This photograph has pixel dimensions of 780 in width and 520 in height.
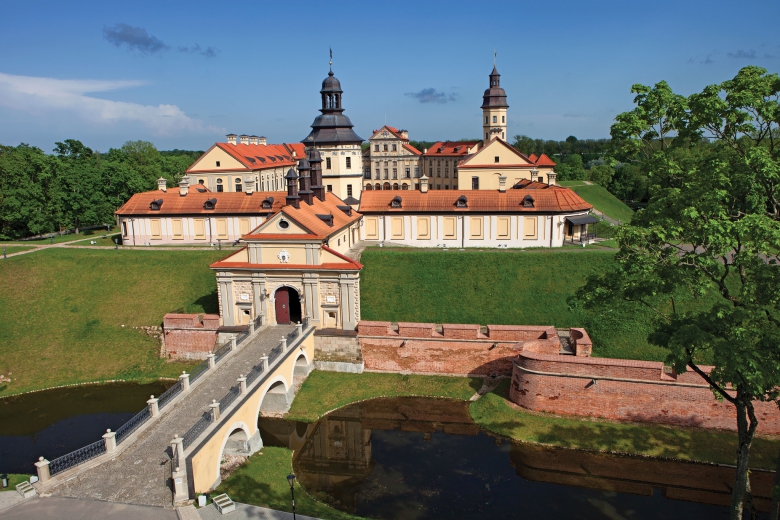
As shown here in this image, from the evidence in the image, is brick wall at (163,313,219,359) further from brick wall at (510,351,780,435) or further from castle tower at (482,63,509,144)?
castle tower at (482,63,509,144)

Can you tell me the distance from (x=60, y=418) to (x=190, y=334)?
635 cm

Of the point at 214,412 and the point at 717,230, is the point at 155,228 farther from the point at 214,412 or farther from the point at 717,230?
the point at 717,230

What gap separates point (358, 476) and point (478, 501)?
413cm

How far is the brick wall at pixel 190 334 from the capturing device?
26.9 m

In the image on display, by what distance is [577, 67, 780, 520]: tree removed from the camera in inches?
452

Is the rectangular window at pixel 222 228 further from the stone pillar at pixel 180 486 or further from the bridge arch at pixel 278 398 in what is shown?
the stone pillar at pixel 180 486

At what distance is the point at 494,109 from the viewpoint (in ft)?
175

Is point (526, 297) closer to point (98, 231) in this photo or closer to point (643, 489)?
point (643, 489)

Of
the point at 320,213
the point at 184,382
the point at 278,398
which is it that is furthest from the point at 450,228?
the point at 184,382

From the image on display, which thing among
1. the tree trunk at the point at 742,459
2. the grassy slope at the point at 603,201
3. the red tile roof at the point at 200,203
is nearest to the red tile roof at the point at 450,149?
the grassy slope at the point at 603,201

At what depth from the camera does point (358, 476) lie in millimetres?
18891

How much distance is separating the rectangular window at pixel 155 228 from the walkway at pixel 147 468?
19763 mm

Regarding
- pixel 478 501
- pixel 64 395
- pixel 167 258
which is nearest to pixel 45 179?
pixel 167 258

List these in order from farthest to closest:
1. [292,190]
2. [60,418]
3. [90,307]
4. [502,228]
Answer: [502,228], [90,307], [292,190], [60,418]
